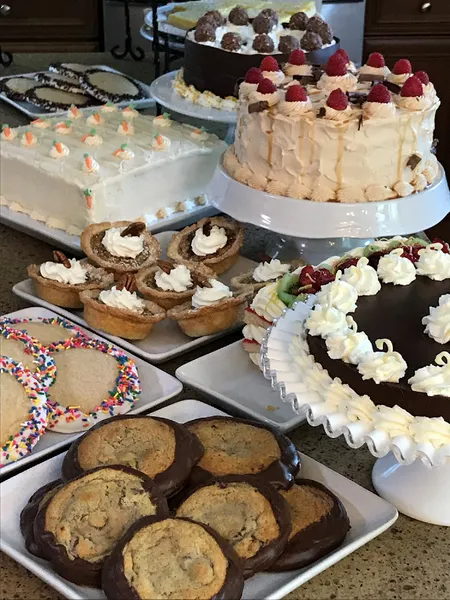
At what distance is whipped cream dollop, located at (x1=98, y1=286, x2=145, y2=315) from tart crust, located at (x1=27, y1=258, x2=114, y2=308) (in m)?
0.08

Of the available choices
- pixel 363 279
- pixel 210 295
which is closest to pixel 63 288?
pixel 210 295

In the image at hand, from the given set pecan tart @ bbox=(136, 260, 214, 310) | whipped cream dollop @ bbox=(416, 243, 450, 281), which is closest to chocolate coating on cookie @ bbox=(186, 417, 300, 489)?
whipped cream dollop @ bbox=(416, 243, 450, 281)

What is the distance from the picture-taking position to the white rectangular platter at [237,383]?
144cm

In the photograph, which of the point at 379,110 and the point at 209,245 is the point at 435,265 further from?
the point at 209,245

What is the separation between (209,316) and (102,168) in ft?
1.99

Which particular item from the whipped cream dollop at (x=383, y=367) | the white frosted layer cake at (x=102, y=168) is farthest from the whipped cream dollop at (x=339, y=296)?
the white frosted layer cake at (x=102, y=168)

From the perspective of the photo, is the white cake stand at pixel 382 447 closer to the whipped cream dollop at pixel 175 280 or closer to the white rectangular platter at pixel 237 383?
the white rectangular platter at pixel 237 383

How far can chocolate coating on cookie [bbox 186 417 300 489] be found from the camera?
1.16 m

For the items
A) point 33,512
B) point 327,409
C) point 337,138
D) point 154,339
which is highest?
point 337,138

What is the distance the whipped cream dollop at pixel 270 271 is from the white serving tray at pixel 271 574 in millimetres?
558

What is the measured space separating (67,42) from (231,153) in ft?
9.93

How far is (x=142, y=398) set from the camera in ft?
4.78

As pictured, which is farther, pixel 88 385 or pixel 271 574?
pixel 88 385

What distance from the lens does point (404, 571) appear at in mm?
1128
